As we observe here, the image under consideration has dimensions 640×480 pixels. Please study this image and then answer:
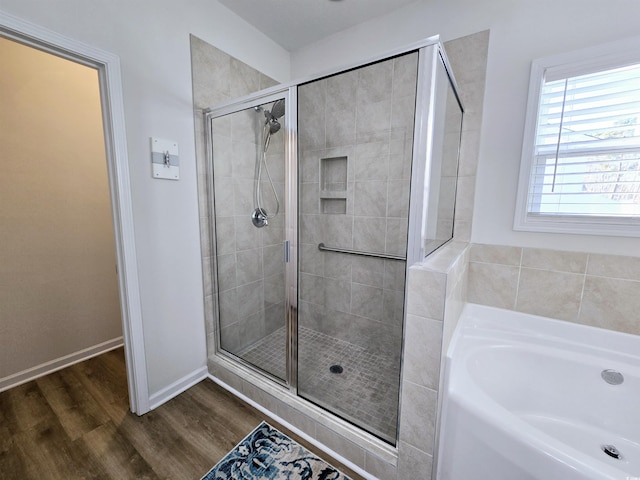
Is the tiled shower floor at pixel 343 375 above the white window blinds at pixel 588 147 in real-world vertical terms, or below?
below

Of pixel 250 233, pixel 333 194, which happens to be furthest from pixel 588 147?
pixel 250 233

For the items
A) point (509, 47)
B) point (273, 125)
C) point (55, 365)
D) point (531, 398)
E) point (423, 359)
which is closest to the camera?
point (423, 359)

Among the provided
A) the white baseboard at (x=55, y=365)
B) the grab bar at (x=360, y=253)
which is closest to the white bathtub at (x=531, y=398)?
the grab bar at (x=360, y=253)

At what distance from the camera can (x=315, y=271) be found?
90.1 inches

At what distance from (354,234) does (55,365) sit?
2.53 meters

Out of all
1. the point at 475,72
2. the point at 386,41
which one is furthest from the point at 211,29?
the point at 475,72

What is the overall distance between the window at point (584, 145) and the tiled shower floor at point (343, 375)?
4.38 ft

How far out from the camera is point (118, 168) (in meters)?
1.41

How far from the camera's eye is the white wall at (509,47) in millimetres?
1352

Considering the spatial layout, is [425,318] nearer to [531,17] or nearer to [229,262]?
[229,262]

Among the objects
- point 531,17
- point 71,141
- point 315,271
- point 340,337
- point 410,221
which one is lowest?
point 340,337

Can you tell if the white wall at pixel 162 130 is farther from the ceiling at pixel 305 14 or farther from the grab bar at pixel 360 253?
the grab bar at pixel 360 253

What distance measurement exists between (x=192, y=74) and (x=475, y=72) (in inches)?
72.1

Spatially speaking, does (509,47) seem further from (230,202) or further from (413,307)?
(230,202)
